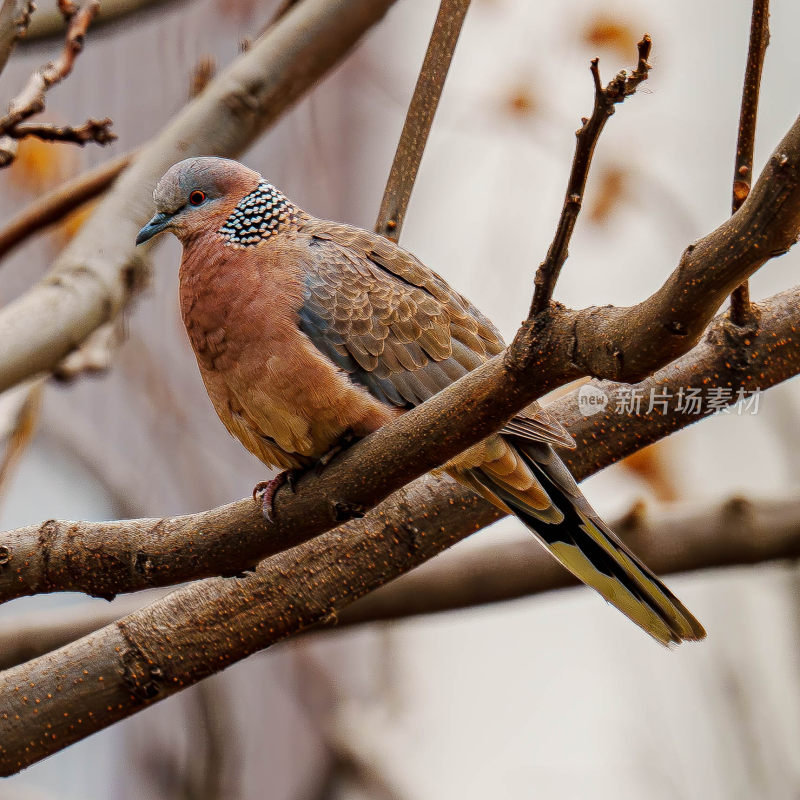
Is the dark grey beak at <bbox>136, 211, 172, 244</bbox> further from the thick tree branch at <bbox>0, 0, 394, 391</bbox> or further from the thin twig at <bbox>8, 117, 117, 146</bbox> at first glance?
the thin twig at <bbox>8, 117, 117, 146</bbox>

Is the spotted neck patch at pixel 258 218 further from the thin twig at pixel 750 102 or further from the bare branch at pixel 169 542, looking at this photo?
the thin twig at pixel 750 102

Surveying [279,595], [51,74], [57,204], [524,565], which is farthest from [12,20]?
[524,565]

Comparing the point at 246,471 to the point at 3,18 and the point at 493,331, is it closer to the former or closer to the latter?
the point at 493,331

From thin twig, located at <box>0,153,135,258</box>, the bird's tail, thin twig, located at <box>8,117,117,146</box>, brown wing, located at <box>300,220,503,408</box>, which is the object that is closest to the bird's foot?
brown wing, located at <box>300,220,503,408</box>

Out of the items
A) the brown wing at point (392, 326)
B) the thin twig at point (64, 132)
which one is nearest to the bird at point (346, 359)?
the brown wing at point (392, 326)

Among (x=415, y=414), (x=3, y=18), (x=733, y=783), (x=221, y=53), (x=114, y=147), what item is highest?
(x=221, y=53)

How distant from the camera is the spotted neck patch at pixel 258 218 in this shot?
9.86 ft

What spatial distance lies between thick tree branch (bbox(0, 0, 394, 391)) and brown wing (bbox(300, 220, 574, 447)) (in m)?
0.55

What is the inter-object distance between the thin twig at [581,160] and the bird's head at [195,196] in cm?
147

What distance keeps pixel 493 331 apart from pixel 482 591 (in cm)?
85

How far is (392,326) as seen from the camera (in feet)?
9.39

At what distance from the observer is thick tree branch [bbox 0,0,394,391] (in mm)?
3146

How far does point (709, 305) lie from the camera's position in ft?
5.75

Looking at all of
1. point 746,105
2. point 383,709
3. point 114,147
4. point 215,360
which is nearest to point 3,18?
point 215,360
